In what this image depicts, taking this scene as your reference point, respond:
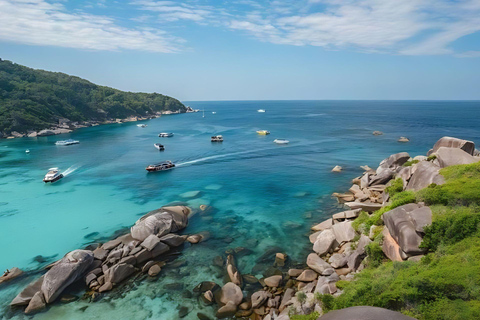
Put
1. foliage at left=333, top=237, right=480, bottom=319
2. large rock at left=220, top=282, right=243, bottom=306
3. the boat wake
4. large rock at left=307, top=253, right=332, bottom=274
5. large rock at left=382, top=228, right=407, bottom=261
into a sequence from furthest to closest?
the boat wake
large rock at left=307, top=253, right=332, bottom=274
large rock at left=220, top=282, right=243, bottom=306
large rock at left=382, top=228, right=407, bottom=261
foliage at left=333, top=237, right=480, bottom=319

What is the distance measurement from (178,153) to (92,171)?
89.2ft

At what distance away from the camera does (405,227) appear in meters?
22.6

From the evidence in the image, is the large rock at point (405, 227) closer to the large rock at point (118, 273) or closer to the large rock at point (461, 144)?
the large rock at point (461, 144)

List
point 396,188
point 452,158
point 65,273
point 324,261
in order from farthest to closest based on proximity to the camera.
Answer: point 396,188 → point 452,158 → point 324,261 → point 65,273

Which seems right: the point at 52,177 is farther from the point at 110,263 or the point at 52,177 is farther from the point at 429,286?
the point at 429,286

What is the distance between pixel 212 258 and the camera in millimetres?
31391

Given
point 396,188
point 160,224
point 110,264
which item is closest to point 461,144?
point 396,188

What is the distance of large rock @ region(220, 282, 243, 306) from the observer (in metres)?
24.2

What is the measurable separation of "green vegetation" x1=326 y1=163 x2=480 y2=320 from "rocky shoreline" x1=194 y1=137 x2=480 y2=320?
106 cm

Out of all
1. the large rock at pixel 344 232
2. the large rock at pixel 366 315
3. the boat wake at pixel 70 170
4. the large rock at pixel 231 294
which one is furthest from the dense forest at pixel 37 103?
the large rock at pixel 366 315

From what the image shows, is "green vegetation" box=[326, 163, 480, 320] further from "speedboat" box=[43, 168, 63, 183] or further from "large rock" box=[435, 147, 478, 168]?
"speedboat" box=[43, 168, 63, 183]

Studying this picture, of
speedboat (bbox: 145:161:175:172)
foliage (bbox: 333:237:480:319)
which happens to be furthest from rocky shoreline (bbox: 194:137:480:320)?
speedboat (bbox: 145:161:175:172)

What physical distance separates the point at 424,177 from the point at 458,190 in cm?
805

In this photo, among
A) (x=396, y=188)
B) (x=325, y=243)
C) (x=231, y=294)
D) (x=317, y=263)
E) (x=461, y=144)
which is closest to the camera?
(x=231, y=294)
